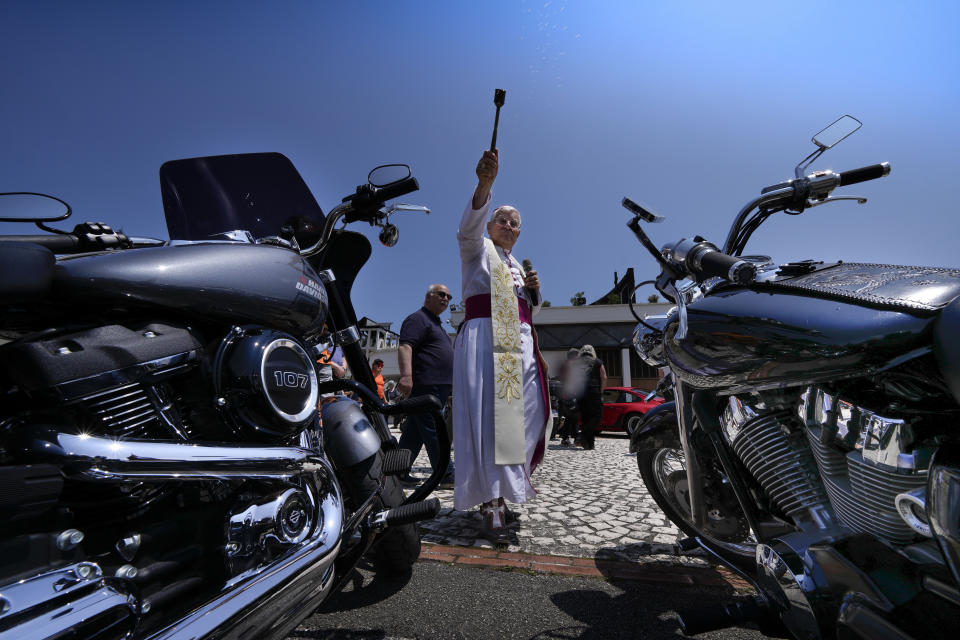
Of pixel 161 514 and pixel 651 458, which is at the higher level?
pixel 161 514

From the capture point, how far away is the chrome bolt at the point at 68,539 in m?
0.81

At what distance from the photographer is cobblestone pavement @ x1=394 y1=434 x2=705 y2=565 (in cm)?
237

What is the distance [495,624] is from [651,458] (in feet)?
3.11

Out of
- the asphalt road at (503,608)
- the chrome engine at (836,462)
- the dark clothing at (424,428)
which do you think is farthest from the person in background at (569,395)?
the chrome engine at (836,462)

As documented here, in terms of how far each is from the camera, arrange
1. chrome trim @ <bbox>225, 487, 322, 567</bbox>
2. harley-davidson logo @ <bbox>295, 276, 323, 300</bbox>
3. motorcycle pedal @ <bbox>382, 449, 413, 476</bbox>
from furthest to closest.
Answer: motorcycle pedal @ <bbox>382, 449, 413, 476</bbox> < harley-davidson logo @ <bbox>295, 276, 323, 300</bbox> < chrome trim @ <bbox>225, 487, 322, 567</bbox>

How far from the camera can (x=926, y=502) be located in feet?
2.59

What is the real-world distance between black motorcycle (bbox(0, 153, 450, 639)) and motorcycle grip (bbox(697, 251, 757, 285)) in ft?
2.93

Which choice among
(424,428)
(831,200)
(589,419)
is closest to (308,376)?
(831,200)

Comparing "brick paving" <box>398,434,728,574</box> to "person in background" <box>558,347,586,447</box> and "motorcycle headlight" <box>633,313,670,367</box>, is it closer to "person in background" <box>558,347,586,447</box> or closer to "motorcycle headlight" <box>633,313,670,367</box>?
"motorcycle headlight" <box>633,313,670,367</box>

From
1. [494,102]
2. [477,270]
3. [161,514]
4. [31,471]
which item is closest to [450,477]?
[477,270]

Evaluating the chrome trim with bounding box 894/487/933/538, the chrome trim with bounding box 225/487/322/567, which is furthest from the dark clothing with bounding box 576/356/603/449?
the chrome trim with bounding box 894/487/933/538

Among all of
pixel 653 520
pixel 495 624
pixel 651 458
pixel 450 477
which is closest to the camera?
pixel 495 624

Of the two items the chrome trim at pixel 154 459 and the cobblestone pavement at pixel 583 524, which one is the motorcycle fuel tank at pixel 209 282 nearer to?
the chrome trim at pixel 154 459

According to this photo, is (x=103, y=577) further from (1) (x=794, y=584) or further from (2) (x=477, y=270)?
(2) (x=477, y=270)
